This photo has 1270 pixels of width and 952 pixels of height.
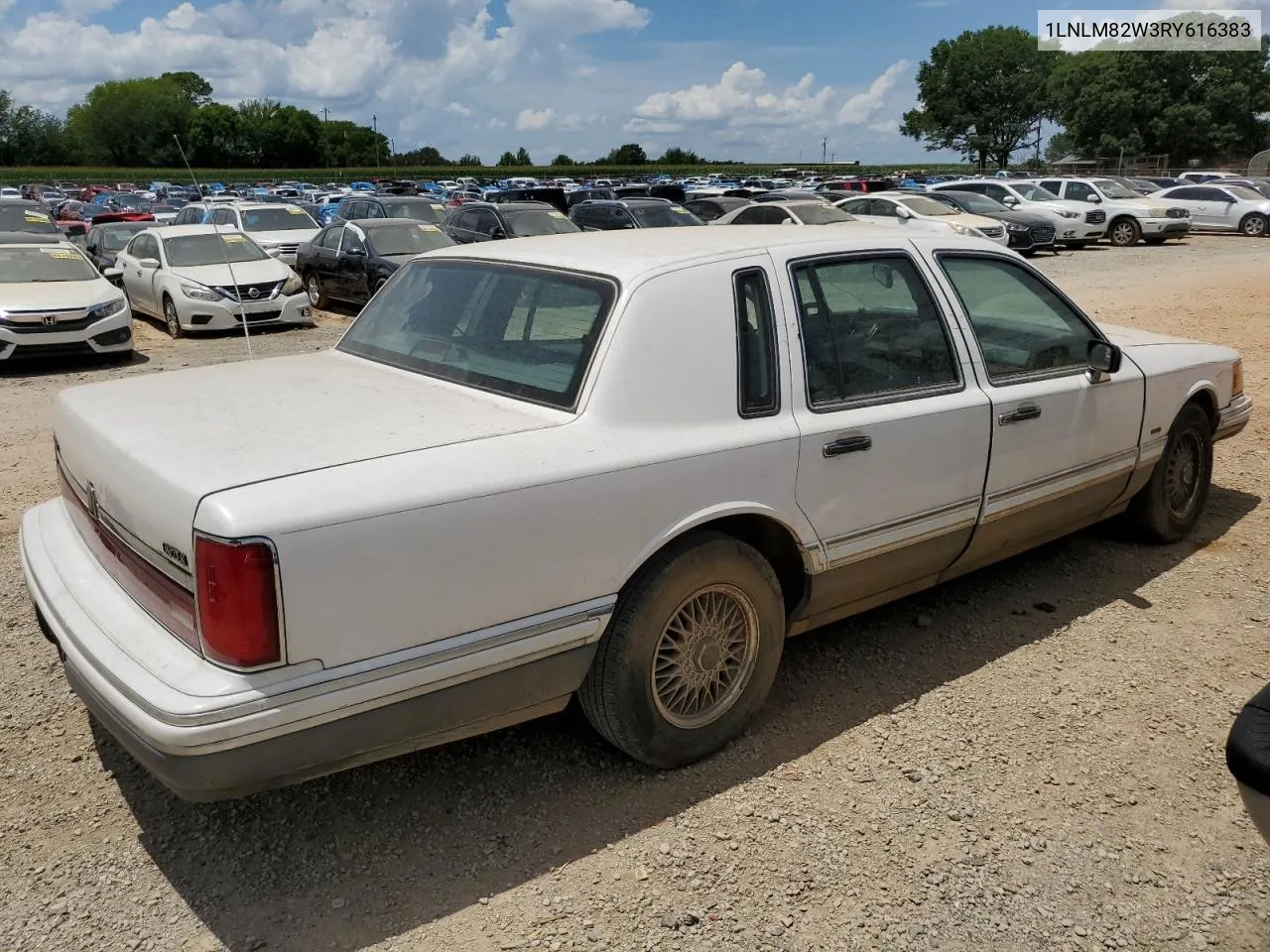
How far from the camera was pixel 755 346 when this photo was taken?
11.1ft

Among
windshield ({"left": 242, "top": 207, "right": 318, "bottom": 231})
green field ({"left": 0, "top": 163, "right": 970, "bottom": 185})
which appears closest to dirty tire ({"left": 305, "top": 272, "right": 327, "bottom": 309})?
windshield ({"left": 242, "top": 207, "right": 318, "bottom": 231})

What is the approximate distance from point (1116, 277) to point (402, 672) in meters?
19.0

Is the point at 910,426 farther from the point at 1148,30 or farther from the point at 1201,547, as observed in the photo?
the point at 1148,30

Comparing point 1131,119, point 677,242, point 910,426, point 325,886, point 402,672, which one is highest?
point 1131,119

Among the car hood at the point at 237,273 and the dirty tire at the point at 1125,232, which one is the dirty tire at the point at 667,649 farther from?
the dirty tire at the point at 1125,232

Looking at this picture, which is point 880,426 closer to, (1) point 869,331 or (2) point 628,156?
(1) point 869,331

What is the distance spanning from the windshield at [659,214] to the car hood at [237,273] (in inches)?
334

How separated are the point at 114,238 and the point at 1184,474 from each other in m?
18.7

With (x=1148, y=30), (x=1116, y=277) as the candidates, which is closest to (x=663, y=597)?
(x=1116, y=277)

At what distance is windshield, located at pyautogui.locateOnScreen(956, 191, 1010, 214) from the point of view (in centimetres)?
2388

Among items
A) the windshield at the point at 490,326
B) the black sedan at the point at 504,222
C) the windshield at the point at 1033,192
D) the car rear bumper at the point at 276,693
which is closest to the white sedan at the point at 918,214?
the windshield at the point at 1033,192

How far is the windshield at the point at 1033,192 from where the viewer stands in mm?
26859

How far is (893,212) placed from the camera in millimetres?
21562

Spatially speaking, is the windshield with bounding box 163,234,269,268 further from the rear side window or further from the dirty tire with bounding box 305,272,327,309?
the rear side window
